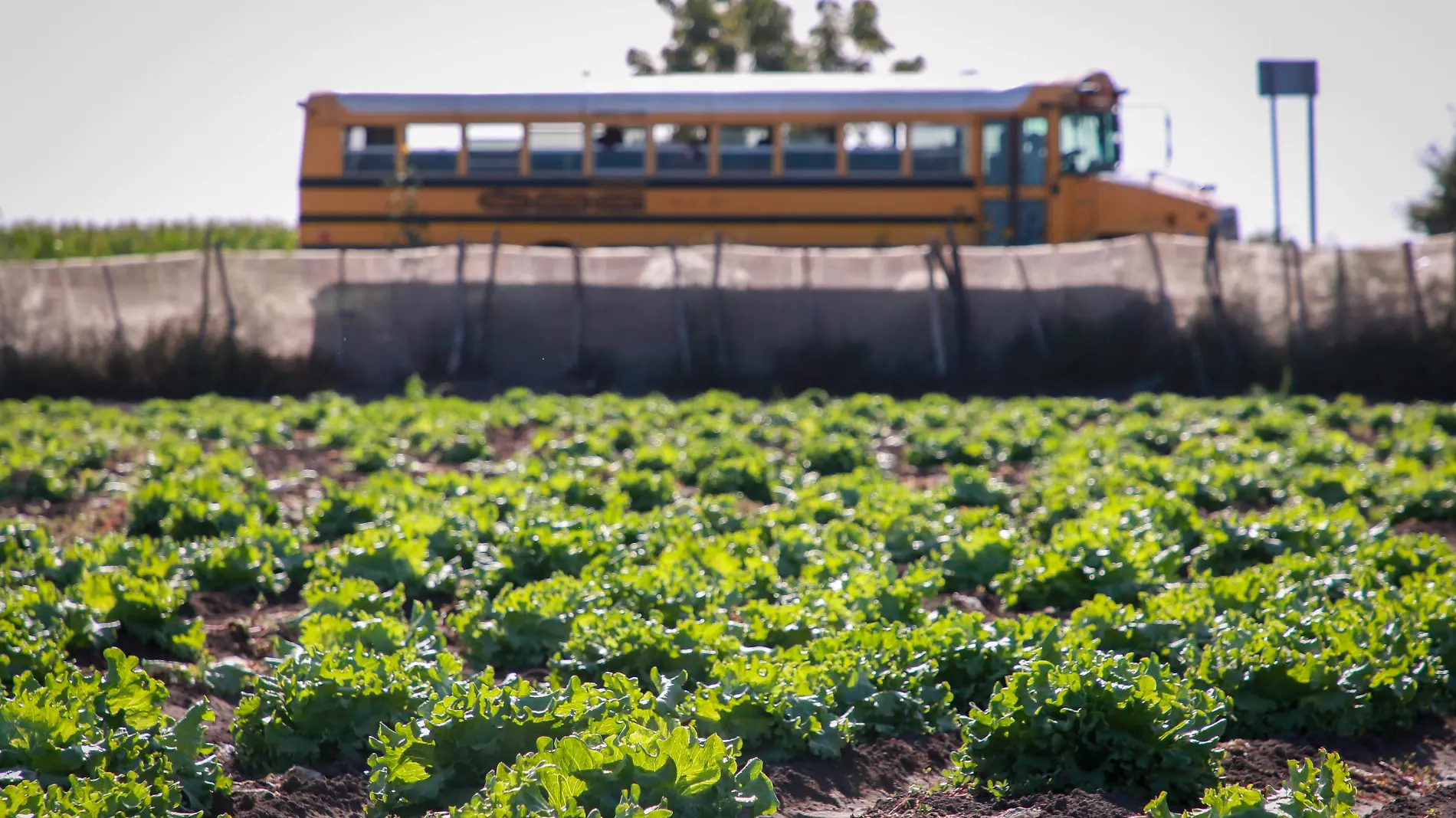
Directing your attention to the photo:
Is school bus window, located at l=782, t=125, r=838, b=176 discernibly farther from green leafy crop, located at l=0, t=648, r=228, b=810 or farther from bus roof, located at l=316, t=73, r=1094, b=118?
green leafy crop, located at l=0, t=648, r=228, b=810

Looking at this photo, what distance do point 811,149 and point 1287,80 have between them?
22.0ft

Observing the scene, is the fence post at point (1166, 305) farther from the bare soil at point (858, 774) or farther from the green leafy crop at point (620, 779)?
the green leafy crop at point (620, 779)

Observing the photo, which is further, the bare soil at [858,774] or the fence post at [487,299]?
the fence post at [487,299]

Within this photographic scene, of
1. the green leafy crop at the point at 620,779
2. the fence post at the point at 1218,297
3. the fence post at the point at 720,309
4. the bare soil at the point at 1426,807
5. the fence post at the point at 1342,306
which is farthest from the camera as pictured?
the fence post at the point at 720,309

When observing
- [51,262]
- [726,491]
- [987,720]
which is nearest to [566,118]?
[51,262]

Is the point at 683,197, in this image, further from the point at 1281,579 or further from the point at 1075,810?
the point at 1075,810

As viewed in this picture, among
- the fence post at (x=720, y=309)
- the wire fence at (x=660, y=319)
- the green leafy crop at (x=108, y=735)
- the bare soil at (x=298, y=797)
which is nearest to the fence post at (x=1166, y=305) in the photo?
the wire fence at (x=660, y=319)

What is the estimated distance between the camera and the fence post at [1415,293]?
16.9 meters

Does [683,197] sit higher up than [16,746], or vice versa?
[683,197]

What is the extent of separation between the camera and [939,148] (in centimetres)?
2105

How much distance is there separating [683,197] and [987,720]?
56.8 feet

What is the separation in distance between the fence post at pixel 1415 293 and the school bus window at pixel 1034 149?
5.51 meters

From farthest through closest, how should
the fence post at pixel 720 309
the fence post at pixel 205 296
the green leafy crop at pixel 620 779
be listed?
1. the fence post at pixel 720 309
2. the fence post at pixel 205 296
3. the green leafy crop at pixel 620 779

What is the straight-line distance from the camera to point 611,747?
3.54m
